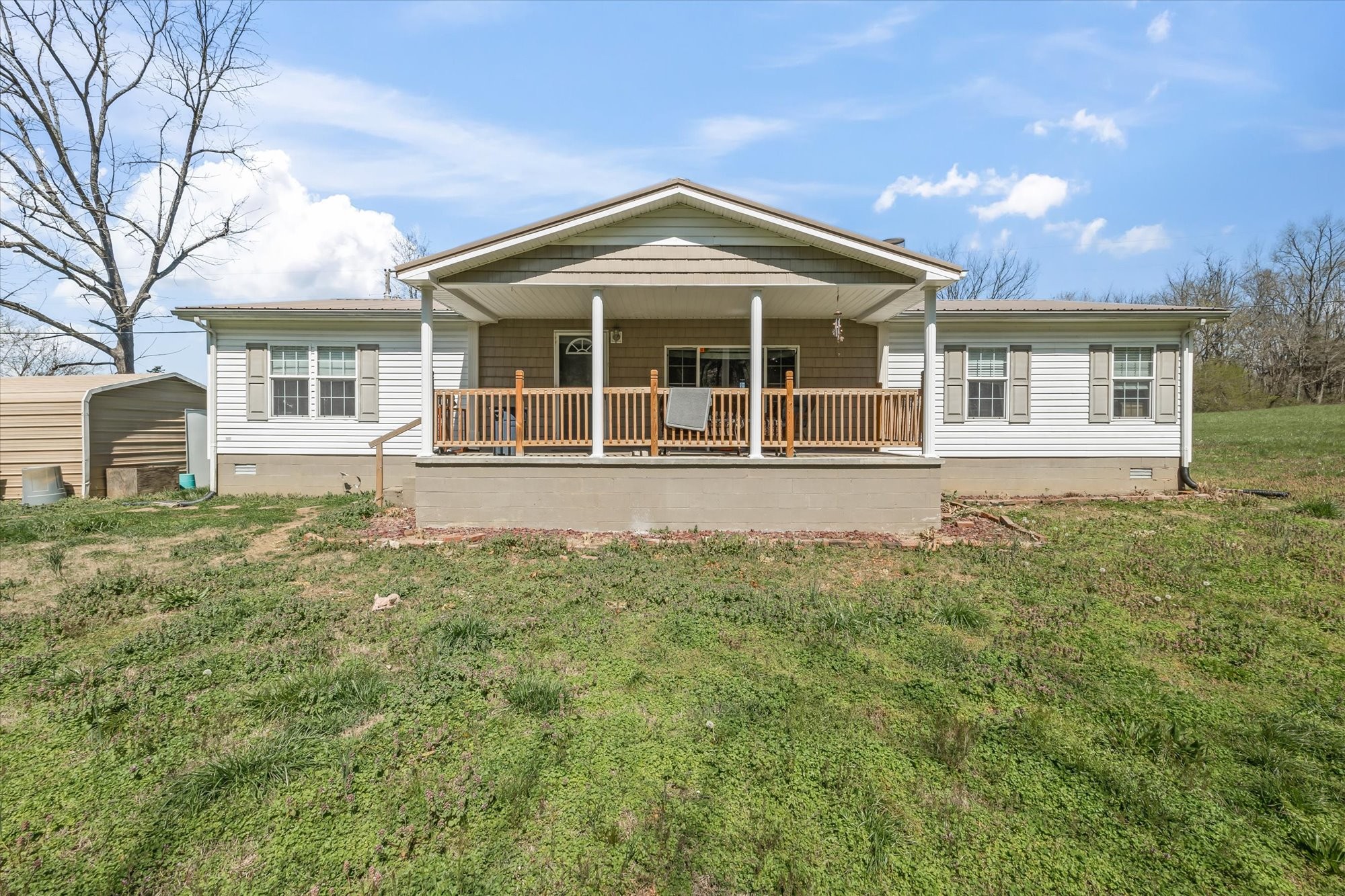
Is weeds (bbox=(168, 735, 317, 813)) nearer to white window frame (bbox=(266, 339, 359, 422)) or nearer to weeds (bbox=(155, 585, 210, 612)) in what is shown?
weeds (bbox=(155, 585, 210, 612))

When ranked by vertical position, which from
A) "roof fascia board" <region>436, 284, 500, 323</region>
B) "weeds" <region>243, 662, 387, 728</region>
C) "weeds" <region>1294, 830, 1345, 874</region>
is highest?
"roof fascia board" <region>436, 284, 500, 323</region>

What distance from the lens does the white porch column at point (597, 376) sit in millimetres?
7469

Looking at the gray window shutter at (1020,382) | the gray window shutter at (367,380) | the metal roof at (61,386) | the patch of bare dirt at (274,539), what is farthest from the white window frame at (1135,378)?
the metal roof at (61,386)

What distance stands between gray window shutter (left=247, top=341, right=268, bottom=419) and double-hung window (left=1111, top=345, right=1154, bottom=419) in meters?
14.9

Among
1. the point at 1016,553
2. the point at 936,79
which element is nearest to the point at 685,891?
the point at 1016,553

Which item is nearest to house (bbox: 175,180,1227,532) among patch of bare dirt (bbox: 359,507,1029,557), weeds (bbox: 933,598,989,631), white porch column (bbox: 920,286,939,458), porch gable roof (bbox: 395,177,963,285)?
white porch column (bbox: 920,286,939,458)

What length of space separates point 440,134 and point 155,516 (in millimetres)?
8664

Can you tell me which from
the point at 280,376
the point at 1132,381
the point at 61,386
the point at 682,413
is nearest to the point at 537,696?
the point at 682,413

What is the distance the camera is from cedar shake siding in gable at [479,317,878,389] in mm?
10469

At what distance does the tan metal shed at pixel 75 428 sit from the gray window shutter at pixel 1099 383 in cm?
1787

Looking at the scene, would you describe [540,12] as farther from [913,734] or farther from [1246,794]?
[1246,794]

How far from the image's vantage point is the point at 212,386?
34.2 feet

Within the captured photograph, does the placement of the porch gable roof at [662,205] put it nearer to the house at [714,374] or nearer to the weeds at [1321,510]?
the house at [714,374]

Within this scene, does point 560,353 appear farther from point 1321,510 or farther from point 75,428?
point 1321,510
